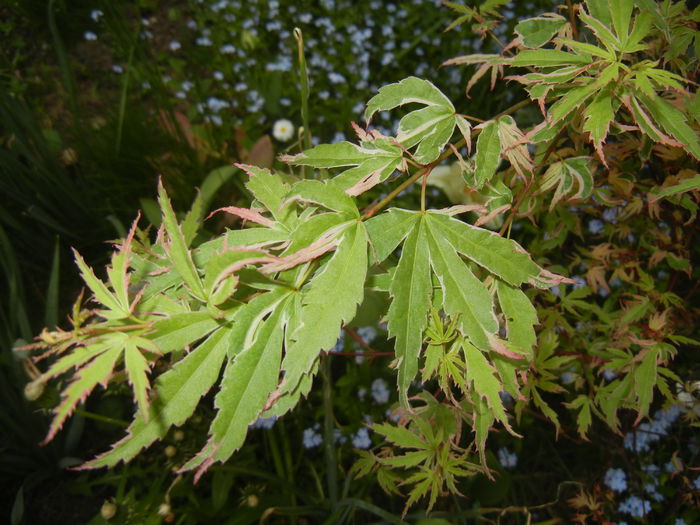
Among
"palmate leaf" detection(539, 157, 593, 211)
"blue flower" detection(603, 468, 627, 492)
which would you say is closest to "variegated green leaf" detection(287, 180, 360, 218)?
"palmate leaf" detection(539, 157, 593, 211)

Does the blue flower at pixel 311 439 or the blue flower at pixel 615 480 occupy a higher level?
the blue flower at pixel 311 439

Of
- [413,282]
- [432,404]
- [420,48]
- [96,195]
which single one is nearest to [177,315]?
[413,282]

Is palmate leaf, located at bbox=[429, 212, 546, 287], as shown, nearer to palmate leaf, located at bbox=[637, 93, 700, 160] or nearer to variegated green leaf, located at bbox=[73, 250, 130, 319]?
palmate leaf, located at bbox=[637, 93, 700, 160]

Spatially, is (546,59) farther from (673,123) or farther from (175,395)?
(175,395)

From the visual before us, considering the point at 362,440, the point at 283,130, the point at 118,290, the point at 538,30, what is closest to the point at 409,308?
the point at 118,290

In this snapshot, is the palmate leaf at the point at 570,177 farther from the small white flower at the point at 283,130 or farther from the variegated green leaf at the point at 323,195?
the small white flower at the point at 283,130

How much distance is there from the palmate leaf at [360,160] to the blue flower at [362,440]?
968mm

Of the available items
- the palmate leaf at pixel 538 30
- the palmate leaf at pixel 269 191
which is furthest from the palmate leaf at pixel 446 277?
the palmate leaf at pixel 538 30

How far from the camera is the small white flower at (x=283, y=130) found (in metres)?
2.03

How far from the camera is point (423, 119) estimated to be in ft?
2.00

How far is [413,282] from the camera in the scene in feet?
1.79

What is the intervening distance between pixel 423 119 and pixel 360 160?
10cm

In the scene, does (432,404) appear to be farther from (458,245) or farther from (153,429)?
(153,429)

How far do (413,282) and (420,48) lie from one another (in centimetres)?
200
